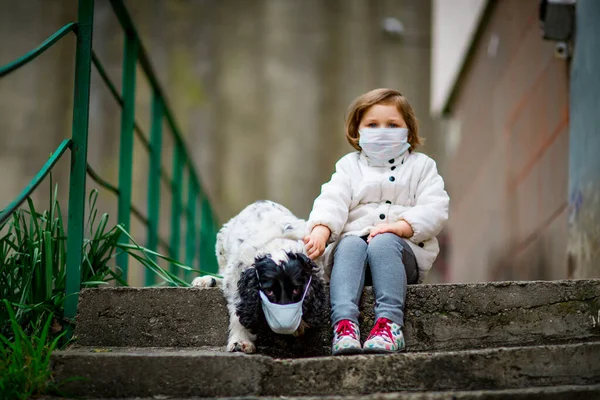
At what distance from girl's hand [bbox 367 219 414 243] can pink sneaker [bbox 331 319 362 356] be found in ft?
1.48

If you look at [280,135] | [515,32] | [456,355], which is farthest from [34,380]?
[280,135]

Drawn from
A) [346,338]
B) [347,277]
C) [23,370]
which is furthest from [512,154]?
[23,370]

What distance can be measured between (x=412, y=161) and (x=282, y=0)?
26.2 feet

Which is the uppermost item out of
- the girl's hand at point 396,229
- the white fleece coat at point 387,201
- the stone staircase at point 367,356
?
the white fleece coat at point 387,201

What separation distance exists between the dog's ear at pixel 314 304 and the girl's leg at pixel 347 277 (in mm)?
47

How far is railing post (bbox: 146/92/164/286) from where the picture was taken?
4582 millimetres

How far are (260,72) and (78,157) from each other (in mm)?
7942

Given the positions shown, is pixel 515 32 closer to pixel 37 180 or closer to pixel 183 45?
pixel 37 180

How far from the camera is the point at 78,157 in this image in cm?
301

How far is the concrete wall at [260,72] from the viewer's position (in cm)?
1047

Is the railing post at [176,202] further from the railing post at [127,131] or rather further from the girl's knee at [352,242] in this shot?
the girl's knee at [352,242]

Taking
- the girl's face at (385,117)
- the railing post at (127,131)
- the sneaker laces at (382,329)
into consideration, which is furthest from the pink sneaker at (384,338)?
the railing post at (127,131)

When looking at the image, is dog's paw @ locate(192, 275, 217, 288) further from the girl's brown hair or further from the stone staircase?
the girl's brown hair

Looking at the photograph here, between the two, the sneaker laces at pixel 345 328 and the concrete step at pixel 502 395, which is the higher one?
the sneaker laces at pixel 345 328
